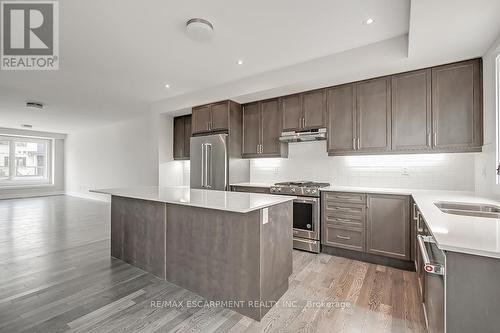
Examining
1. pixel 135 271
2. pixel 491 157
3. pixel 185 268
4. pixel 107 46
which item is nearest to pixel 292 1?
pixel 107 46

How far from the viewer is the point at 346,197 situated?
3.17 m

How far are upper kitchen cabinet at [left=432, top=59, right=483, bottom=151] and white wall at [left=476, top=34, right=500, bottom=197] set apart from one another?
9cm

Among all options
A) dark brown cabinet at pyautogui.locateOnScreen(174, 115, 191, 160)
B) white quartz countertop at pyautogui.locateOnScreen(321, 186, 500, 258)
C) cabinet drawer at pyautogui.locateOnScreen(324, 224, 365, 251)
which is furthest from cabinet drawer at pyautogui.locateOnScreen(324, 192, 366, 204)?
dark brown cabinet at pyautogui.locateOnScreen(174, 115, 191, 160)

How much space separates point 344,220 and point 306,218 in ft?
1.75

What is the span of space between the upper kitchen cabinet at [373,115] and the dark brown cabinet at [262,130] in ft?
4.27

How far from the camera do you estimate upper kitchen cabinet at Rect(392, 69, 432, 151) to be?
2865 millimetres

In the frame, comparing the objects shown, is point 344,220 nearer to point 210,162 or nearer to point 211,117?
point 210,162

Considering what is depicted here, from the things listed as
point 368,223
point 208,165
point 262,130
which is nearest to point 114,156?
point 208,165

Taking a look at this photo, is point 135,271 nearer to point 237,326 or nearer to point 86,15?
point 237,326

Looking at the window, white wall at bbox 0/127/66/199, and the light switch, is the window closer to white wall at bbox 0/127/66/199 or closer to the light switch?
white wall at bbox 0/127/66/199

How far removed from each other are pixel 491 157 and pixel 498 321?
83.2 inches

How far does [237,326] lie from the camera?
1.79 m

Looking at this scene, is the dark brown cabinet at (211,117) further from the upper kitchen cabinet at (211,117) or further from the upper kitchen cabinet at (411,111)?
the upper kitchen cabinet at (411,111)

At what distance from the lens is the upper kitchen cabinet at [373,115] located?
312 centimetres
